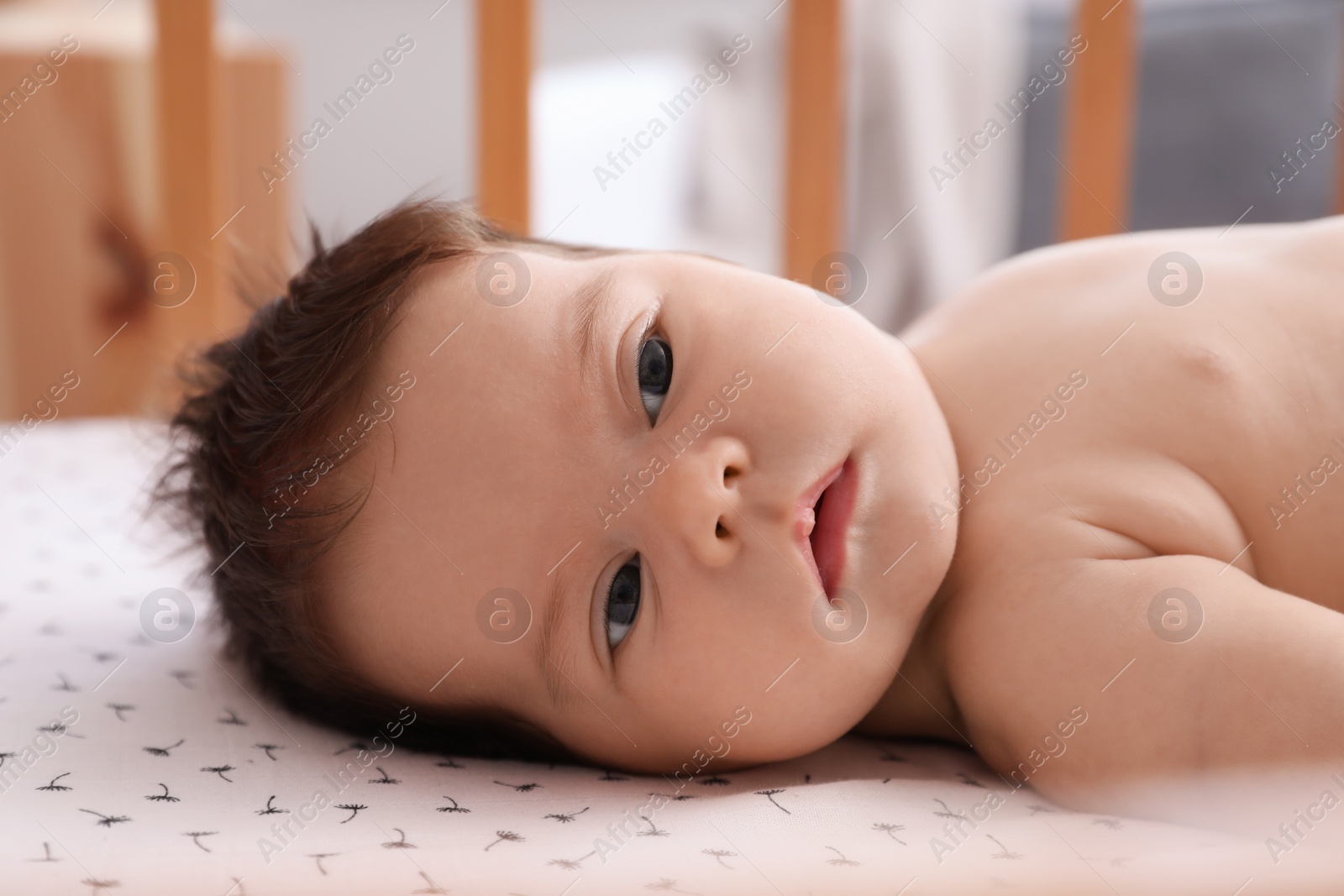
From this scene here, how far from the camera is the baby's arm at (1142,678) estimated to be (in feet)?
2.07

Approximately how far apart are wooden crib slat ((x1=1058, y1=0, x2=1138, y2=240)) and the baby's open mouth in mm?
832

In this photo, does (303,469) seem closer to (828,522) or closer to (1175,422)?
(828,522)

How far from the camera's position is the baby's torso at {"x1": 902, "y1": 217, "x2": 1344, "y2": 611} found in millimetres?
776

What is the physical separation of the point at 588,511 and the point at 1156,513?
41 cm

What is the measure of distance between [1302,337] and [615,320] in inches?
21.0

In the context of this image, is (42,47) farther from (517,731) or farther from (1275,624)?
(1275,624)

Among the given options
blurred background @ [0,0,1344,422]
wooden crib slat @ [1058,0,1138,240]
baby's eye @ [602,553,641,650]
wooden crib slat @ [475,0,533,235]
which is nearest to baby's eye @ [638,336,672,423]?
baby's eye @ [602,553,641,650]

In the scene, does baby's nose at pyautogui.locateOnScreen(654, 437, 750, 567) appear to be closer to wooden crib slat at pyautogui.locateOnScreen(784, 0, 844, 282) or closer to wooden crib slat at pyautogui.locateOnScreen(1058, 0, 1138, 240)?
wooden crib slat at pyautogui.locateOnScreen(784, 0, 844, 282)

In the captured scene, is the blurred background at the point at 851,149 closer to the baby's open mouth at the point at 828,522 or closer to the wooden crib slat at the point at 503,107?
the wooden crib slat at the point at 503,107

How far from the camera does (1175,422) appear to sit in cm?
79

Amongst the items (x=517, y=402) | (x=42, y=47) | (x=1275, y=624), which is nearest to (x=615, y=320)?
(x=517, y=402)

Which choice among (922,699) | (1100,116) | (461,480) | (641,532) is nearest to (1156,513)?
(922,699)

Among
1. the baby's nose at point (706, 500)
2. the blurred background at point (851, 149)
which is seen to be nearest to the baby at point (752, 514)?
the baby's nose at point (706, 500)

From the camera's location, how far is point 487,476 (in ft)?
2.44
